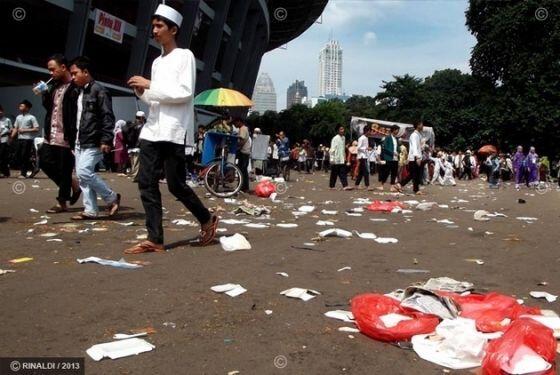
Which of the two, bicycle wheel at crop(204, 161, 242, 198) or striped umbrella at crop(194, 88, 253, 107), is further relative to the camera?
striped umbrella at crop(194, 88, 253, 107)

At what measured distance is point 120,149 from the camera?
1580cm

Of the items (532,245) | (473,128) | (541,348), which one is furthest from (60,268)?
(473,128)

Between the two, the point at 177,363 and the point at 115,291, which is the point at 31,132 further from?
the point at 177,363

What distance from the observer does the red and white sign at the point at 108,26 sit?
25.5 m

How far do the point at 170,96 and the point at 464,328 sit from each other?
9.95ft

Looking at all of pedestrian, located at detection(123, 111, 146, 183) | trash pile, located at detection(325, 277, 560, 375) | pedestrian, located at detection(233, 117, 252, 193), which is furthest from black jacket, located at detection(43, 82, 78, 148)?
pedestrian, located at detection(123, 111, 146, 183)

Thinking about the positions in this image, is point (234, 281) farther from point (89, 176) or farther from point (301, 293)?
point (89, 176)

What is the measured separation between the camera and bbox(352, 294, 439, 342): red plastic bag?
9.14ft

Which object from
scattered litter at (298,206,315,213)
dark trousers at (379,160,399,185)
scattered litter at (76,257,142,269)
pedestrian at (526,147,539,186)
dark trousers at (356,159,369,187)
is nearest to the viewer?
scattered litter at (76,257,142,269)

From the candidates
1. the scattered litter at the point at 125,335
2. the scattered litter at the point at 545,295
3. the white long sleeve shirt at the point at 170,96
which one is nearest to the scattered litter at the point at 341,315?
the scattered litter at the point at 125,335

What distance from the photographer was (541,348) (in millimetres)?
2338

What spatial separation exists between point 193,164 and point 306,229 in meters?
7.30

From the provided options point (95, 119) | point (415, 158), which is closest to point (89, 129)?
point (95, 119)

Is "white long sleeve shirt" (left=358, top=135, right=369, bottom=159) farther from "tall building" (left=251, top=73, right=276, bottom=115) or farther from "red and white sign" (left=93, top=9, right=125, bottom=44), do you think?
"tall building" (left=251, top=73, right=276, bottom=115)
